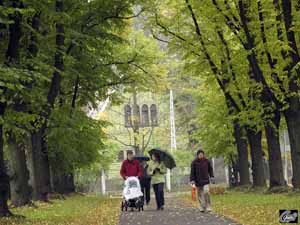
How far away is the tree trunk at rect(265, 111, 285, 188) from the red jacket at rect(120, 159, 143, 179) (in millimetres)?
7614

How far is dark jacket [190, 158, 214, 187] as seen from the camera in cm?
2038

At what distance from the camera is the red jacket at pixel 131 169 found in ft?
72.2

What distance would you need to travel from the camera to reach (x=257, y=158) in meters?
31.7

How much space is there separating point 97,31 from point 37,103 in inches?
280

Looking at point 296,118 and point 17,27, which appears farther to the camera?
point 296,118

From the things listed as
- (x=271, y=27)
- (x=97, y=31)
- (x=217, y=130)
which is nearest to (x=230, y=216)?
(x=271, y=27)

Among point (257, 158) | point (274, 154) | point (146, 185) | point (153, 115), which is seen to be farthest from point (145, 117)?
point (146, 185)

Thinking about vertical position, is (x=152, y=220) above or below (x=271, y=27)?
below

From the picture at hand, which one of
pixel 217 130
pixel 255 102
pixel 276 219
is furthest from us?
pixel 217 130

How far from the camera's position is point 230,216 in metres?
17.3

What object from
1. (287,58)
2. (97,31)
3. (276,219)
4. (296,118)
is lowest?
(276,219)

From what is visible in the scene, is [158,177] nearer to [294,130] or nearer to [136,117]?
[294,130]

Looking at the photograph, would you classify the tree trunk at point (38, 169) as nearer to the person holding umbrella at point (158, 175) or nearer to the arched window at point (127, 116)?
the person holding umbrella at point (158, 175)

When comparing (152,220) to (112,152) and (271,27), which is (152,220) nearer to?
(271,27)
